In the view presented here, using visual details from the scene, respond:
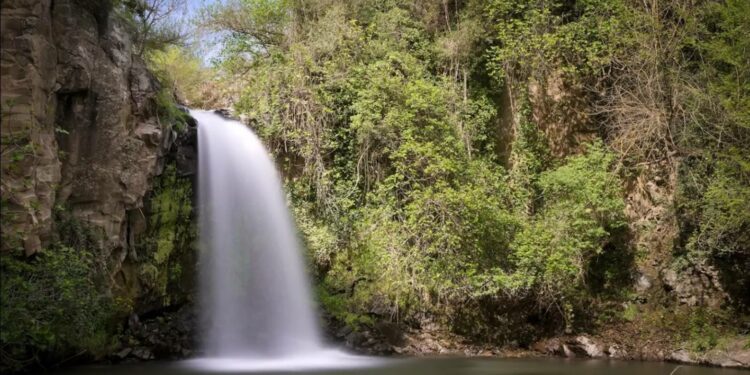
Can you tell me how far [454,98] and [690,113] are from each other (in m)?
6.34

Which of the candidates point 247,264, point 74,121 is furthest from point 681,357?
point 74,121

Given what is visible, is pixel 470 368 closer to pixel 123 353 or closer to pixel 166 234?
pixel 123 353

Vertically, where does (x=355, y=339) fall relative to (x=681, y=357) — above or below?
above

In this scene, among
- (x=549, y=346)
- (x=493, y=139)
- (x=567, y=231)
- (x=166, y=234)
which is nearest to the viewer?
(x=166, y=234)

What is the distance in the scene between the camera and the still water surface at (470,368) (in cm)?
1173

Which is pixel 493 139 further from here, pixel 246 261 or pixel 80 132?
pixel 80 132

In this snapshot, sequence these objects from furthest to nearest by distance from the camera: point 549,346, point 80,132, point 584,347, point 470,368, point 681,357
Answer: point 549,346, point 584,347, point 681,357, point 80,132, point 470,368

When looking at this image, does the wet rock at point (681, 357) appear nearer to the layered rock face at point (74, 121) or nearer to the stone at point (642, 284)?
the stone at point (642, 284)

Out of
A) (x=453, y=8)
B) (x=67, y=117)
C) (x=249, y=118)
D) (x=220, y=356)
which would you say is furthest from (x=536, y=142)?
(x=67, y=117)

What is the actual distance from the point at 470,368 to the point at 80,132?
958 cm

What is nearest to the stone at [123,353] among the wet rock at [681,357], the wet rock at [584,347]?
the wet rock at [584,347]

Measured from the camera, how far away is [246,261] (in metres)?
15.5

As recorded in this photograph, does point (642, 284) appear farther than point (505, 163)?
A: No

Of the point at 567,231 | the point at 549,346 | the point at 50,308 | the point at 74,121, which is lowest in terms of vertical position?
the point at 549,346
